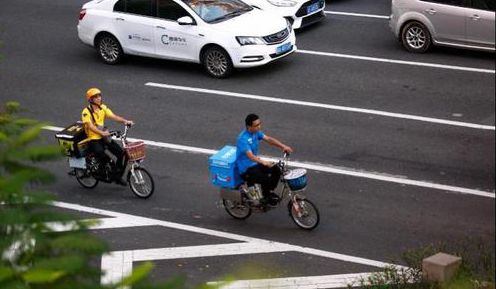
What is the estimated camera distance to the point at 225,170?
43.6 feet

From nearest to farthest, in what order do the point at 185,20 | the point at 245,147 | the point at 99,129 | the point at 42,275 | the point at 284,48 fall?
the point at 42,275 < the point at 245,147 < the point at 99,129 < the point at 185,20 < the point at 284,48

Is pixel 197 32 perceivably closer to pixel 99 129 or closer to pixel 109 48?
pixel 109 48

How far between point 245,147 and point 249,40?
685 centimetres

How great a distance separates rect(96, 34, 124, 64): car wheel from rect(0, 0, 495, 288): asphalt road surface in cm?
24

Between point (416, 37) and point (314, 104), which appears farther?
point (416, 37)

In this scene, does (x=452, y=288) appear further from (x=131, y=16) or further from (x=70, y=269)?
(x=131, y=16)

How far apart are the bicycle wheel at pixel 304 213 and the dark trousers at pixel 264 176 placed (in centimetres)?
35

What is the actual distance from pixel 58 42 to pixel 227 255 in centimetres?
1132

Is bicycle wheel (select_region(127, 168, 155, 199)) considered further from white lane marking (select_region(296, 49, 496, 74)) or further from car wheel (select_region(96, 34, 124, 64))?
white lane marking (select_region(296, 49, 496, 74))

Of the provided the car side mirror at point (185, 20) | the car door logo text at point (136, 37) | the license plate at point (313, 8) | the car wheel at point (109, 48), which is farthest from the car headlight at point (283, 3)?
the car wheel at point (109, 48)

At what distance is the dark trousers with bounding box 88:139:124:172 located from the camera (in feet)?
48.0

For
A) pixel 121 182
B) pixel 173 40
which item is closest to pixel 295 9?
pixel 173 40

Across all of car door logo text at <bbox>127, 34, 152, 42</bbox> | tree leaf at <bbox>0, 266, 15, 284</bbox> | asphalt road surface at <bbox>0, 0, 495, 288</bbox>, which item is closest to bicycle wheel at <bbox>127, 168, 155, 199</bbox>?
asphalt road surface at <bbox>0, 0, 495, 288</bbox>

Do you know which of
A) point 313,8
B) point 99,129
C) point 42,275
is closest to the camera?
point 42,275
